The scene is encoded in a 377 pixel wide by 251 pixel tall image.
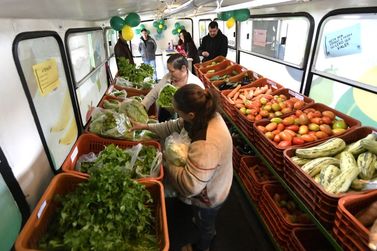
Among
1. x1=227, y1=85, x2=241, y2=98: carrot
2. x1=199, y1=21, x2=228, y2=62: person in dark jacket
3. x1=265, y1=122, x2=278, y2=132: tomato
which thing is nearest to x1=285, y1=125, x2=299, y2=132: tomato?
x1=265, y1=122, x2=278, y2=132: tomato

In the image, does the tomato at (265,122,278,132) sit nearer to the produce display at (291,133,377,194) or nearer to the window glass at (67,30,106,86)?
the produce display at (291,133,377,194)

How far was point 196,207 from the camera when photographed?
1.98m

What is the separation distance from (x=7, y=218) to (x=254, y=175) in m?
2.13

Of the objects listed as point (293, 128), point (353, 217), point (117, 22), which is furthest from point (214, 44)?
point (353, 217)

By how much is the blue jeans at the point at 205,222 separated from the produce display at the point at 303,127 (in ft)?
2.69

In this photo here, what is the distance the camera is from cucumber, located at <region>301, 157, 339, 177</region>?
1.74m

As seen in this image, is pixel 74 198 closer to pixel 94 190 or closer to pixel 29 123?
pixel 94 190

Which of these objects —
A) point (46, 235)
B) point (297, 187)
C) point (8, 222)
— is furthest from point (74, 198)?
point (297, 187)

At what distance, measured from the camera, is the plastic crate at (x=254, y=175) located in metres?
2.54

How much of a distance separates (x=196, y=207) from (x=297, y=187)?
31.3 inches

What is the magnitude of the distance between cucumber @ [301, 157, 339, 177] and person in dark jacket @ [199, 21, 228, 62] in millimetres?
4558

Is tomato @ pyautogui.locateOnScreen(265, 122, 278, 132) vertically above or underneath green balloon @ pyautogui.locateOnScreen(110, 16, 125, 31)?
underneath

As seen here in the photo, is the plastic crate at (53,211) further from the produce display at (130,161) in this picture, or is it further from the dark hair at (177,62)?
the dark hair at (177,62)

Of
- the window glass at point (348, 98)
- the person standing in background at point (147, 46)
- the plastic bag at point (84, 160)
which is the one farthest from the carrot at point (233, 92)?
the person standing in background at point (147, 46)
